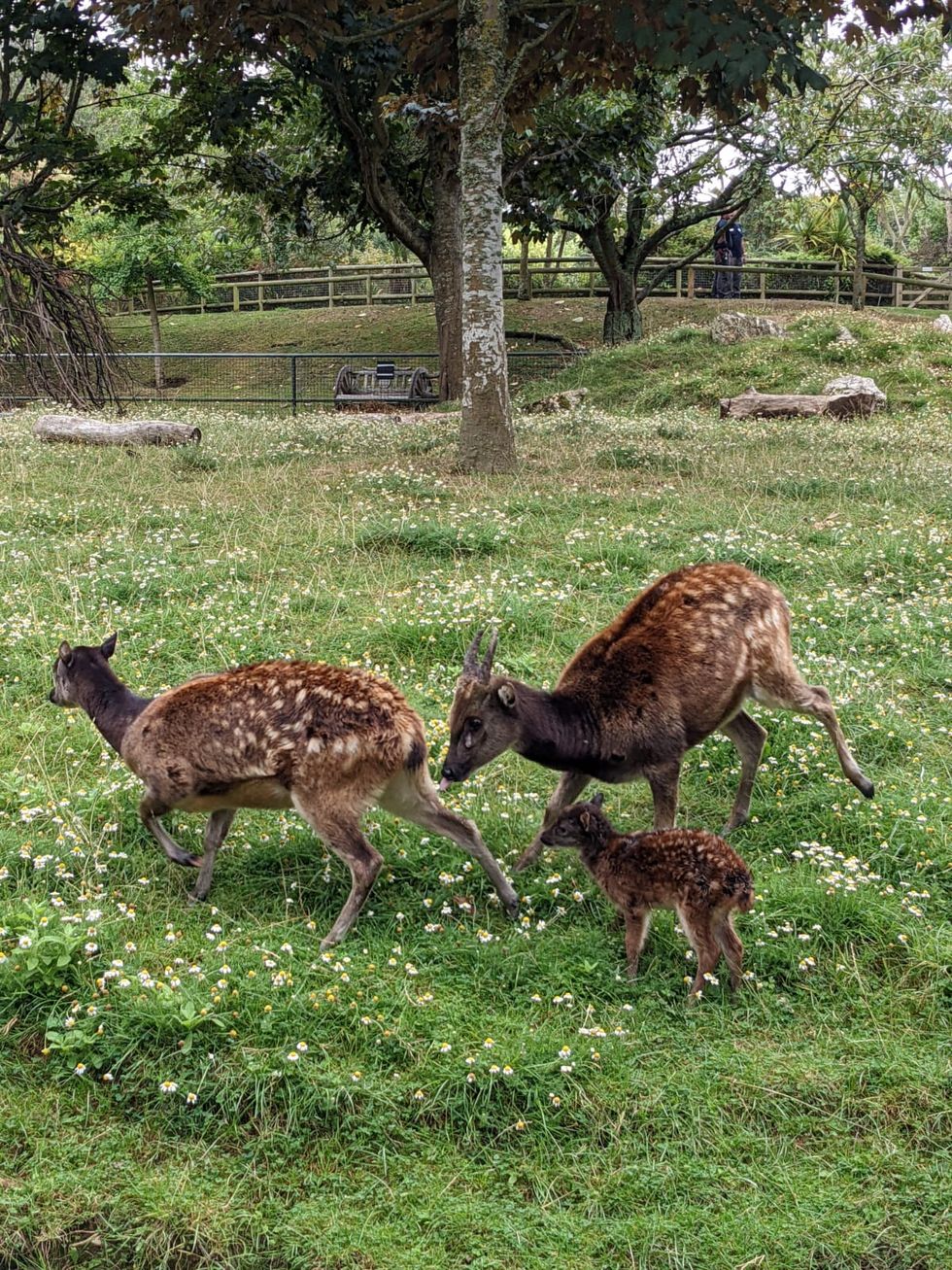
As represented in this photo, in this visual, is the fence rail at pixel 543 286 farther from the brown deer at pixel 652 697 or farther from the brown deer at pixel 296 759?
the brown deer at pixel 296 759

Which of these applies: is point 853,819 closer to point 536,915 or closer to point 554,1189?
point 536,915

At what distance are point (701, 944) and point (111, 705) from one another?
3.16 m

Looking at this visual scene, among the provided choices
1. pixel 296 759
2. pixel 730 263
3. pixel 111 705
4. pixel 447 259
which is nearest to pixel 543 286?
pixel 730 263

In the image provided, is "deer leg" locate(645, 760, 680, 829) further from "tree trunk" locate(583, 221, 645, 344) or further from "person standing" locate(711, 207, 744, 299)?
"person standing" locate(711, 207, 744, 299)

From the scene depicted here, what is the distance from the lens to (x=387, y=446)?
53.1 ft

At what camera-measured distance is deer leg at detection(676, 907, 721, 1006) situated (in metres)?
5.18

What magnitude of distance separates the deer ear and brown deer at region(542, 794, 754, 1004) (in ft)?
2.89

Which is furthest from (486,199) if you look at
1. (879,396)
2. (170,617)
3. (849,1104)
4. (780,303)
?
(780,303)

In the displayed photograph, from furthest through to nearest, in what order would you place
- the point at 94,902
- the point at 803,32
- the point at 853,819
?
the point at 803,32, the point at 853,819, the point at 94,902

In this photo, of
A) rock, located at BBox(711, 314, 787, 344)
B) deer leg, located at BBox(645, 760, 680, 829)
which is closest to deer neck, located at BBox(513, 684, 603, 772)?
deer leg, located at BBox(645, 760, 680, 829)

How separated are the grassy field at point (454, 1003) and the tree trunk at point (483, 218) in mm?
4563

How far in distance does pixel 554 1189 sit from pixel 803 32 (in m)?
11.5

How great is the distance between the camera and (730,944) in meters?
5.23

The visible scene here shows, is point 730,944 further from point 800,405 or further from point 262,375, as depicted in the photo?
point 262,375
